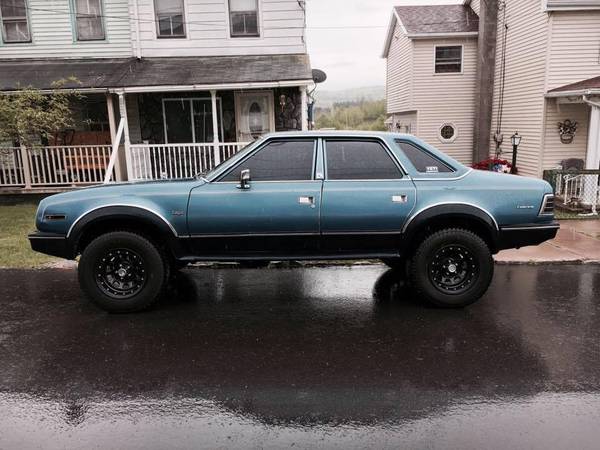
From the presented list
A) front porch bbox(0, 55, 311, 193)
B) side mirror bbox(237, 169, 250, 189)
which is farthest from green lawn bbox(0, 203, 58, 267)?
side mirror bbox(237, 169, 250, 189)

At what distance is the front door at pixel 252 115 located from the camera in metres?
14.4

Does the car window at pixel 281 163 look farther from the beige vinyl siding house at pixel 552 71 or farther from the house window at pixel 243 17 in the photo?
the beige vinyl siding house at pixel 552 71

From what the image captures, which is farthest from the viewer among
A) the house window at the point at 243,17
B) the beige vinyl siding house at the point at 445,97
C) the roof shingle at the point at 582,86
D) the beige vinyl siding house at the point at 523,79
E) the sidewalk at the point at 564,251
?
the beige vinyl siding house at the point at 445,97

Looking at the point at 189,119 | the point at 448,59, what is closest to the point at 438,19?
the point at 448,59

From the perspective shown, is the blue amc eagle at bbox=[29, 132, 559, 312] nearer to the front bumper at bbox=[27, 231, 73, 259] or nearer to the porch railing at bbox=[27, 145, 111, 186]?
the front bumper at bbox=[27, 231, 73, 259]

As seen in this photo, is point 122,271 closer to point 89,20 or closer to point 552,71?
point 89,20

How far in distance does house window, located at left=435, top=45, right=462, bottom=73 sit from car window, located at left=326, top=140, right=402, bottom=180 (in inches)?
641

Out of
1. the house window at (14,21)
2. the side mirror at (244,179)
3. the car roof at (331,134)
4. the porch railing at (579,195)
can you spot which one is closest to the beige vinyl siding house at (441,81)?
the porch railing at (579,195)

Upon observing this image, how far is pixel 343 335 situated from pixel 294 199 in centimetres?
141

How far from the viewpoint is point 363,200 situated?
16.7 ft

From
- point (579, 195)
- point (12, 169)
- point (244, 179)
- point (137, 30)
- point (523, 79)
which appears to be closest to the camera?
point (244, 179)

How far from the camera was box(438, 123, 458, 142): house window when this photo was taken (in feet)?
66.7

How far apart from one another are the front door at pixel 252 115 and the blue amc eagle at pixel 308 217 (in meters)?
9.35

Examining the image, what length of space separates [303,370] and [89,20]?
1352 cm
